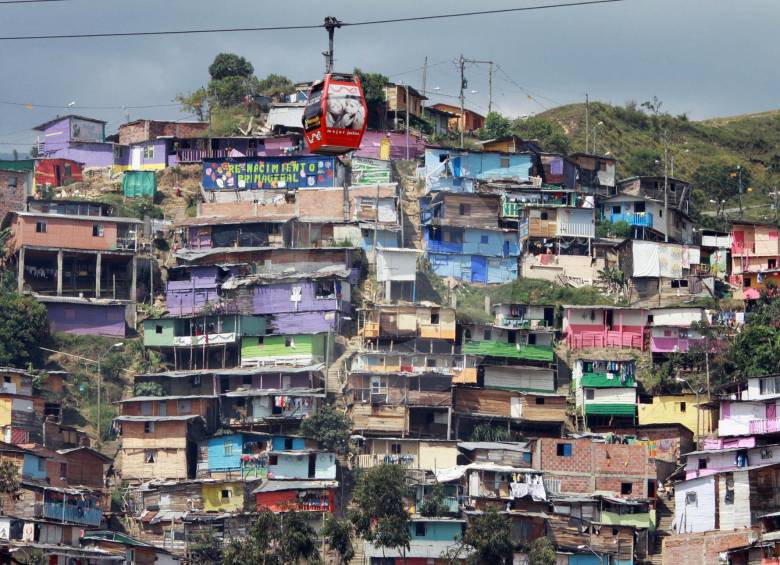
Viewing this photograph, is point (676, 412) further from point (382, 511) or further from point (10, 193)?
point (10, 193)

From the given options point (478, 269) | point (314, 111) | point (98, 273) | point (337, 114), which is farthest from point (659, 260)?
point (337, 114)

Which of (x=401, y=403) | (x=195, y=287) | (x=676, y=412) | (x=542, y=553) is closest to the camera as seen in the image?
(x=542, y=553)

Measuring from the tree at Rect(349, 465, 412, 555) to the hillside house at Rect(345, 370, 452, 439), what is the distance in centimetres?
771

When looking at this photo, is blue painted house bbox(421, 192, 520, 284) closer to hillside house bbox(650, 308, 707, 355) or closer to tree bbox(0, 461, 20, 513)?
hillside house bbox(650, 308, 707, 355)

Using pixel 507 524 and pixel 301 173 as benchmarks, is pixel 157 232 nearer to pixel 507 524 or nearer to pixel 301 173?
pixel 301 173

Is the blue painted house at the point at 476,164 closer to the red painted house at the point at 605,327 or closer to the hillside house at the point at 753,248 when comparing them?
the hillside house at the point at 753,248

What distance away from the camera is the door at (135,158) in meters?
80.2

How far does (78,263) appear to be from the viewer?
2751 inches

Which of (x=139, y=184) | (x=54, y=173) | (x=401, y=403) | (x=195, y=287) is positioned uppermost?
(x=54, y=173)

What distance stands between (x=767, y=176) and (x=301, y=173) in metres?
36.3

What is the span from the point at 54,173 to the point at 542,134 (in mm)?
26044

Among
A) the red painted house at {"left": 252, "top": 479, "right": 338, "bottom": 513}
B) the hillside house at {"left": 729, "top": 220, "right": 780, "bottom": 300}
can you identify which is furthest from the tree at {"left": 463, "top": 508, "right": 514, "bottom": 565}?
the hillside house at {"left": 729, "top": 220, "right": 780, "bottom": 300}

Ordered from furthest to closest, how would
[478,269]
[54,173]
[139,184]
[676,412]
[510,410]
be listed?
[54,173]
[139,184]
[478,269]
[510,410]
[676,412]

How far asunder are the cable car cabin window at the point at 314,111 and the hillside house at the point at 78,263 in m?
29.3
